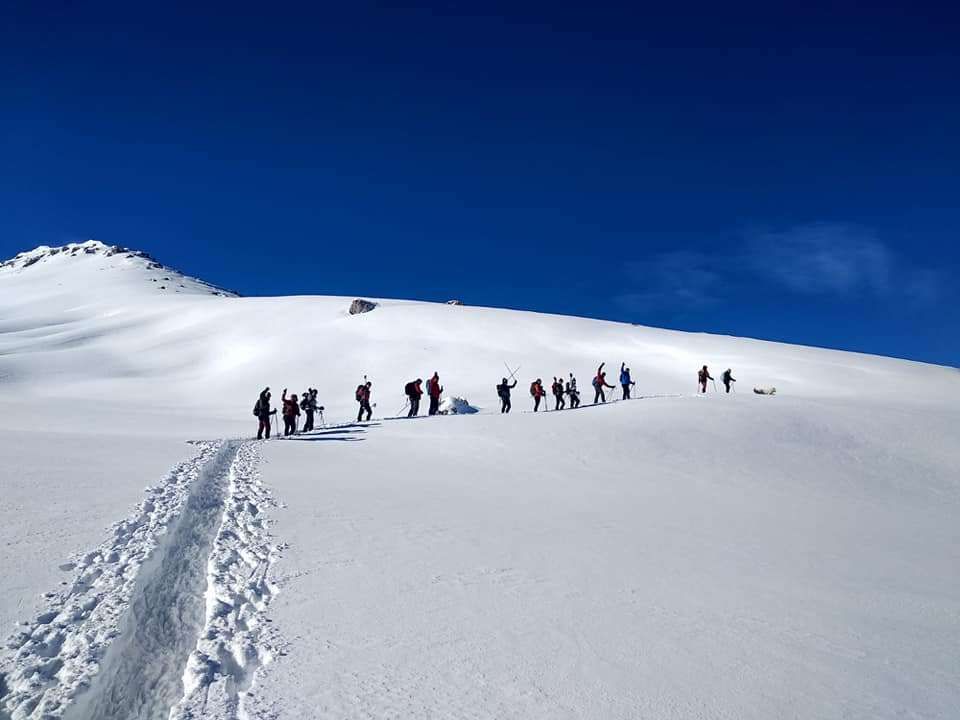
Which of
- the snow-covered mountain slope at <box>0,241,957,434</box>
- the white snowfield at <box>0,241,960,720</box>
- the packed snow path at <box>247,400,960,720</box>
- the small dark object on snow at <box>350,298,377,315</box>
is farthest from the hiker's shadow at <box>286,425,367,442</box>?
the small dark object on snow at <box>350,298,377,315</box>

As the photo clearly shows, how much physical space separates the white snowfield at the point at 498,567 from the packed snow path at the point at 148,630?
2 cm

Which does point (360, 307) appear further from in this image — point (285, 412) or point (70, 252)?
point (70, 252)

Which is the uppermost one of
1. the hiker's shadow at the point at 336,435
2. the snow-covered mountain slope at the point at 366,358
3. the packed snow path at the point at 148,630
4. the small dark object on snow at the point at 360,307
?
the small dark object on snow at the point at 360,307

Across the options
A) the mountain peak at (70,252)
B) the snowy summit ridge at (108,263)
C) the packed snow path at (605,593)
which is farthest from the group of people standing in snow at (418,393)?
the mountain peak at (70,252)

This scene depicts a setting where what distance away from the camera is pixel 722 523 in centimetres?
1027

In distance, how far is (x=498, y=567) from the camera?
679 centimetres

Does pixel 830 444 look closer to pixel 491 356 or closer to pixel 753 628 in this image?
pixel 753 628

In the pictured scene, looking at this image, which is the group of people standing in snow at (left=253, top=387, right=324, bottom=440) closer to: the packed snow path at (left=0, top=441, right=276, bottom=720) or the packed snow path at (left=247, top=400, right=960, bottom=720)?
the packed snow path at (left=247, top=400, right=960, bottom=720)

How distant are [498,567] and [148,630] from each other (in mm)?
3481

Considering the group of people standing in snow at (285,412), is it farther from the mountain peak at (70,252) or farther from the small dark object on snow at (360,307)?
the mountain peak at (70,252)

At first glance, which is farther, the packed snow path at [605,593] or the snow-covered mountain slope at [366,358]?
the snow-covered mountain slope at [366,358]

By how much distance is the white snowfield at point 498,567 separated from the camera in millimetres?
4145

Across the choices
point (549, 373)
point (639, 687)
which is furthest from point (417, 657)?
point (549, 373)

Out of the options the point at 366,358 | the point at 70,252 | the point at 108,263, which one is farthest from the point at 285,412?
the point at 70,252
